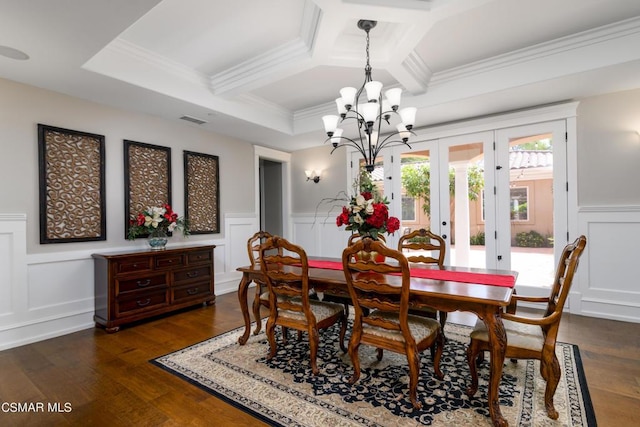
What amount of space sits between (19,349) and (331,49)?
3921 mm

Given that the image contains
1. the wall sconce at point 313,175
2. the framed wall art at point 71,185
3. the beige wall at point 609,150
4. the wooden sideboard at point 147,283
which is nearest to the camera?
the framed wall art at point 71,185

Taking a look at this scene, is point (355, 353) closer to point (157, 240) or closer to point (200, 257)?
point (200, 257)

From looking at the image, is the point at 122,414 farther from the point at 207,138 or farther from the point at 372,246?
the point at 207,138

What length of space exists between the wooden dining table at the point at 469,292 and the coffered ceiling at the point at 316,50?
193 cm

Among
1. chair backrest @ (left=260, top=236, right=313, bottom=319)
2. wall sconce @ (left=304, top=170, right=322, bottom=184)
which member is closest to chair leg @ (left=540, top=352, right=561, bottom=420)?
chair backrest @ (left=260, top=236, right=313, bottom=319)

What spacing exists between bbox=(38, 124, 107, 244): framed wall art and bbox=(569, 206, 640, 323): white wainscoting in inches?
219

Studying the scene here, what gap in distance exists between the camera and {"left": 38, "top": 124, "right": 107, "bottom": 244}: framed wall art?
3107 millimetres

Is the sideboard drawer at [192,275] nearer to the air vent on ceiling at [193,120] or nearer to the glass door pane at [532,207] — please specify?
the air vent on ceiling at [193,120]

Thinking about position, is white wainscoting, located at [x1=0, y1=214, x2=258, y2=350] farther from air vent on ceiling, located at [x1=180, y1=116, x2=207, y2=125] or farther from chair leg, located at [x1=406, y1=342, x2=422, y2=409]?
chair leg, located at [x1=406, y1=342, x2=422, y2=409]

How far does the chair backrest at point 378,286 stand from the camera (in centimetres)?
178

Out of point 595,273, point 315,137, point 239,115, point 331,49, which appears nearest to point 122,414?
point 331,49

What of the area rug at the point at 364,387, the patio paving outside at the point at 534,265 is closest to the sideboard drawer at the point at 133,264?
the area rug at the point at 364,387

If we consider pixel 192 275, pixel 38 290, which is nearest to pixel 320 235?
pixel 192 275

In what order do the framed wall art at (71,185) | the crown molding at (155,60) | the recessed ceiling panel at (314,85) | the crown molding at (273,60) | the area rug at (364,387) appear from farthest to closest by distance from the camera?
the recessed ceiling panel at (314,85) → the framed wall art at (71,185) → the crown molding at (155,60) → the crown molding at (273,60) → the area rug at (364,387)
